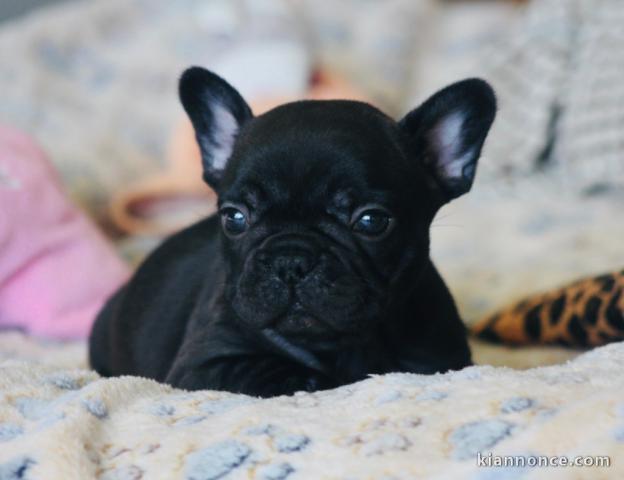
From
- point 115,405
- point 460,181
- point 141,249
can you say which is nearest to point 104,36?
point 141,249

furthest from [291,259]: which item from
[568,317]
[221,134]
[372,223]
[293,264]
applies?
[568,317]

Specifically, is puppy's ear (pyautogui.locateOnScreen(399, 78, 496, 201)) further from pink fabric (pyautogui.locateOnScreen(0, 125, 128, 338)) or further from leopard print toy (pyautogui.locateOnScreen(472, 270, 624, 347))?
pink fabric (pyautogui.locateOnScreen(0, 125, 128, 338))

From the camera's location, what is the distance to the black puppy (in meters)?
1.25

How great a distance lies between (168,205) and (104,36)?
867mm

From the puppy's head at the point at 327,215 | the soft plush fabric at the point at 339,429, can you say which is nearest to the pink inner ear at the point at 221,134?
the puppy's head at the point at 327,215

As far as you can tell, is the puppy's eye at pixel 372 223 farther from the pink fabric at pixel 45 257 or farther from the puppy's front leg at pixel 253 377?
the pink fabric at pixel 45 257

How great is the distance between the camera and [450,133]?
1.47 m

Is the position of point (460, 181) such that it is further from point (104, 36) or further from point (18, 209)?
point (104, 36)

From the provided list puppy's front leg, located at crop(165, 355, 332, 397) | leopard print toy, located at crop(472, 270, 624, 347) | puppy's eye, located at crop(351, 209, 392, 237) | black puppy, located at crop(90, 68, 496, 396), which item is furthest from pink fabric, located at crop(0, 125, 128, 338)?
puppy's eye, located at crop(351, 209, 392, 237)

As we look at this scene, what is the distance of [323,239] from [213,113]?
15.9 inches

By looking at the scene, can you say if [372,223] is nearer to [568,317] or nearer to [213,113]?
[213,113]

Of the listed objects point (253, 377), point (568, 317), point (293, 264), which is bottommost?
point (568, 317)

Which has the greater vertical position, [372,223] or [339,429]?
[372,223]

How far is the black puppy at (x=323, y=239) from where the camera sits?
125cm
